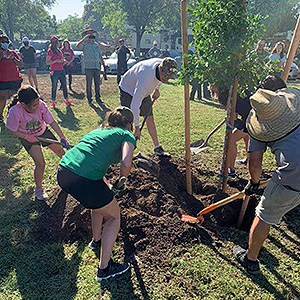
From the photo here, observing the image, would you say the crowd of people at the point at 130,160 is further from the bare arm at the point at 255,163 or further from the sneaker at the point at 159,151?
the sneaker at the point at 159,151

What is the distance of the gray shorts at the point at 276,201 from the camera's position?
2531 mm

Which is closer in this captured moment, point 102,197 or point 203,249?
point 102,197

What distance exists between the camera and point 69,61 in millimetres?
10547

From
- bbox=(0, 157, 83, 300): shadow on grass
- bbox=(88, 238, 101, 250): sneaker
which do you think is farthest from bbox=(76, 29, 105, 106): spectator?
bbox=(88, 238, 101, 250): sneaker

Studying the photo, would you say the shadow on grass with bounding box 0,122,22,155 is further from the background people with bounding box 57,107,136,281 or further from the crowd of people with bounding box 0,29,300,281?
the background people with bounding box 57,107,136,281

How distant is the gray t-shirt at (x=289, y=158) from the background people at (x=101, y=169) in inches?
46.2

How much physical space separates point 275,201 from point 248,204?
4.28ft

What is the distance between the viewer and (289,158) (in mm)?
2375

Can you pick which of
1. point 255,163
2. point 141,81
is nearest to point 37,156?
point 141,81

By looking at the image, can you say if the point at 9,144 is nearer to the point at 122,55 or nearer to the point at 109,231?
the point at 109,231

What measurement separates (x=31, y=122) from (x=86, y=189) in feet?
5.45

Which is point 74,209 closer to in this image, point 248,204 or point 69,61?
point 248,204

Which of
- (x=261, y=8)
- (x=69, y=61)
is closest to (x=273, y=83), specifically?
(x=69, y=61)

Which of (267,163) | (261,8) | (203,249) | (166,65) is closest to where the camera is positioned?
(203,249)
